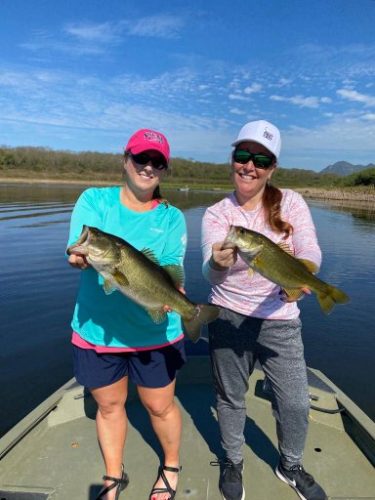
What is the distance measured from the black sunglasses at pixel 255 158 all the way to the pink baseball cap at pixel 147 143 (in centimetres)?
61

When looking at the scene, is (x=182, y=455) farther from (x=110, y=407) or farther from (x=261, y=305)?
(x=261, y=305)

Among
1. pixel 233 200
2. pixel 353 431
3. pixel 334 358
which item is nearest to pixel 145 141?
pixel 233 200

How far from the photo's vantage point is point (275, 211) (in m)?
3.23

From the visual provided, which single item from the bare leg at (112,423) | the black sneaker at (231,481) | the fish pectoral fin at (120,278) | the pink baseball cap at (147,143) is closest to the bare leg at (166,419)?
the bare leg at (112,423)

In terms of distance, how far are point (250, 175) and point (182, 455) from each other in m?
3.02

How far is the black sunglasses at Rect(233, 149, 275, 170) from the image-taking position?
3.13 m

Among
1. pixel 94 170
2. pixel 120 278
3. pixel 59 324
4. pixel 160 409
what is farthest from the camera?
pixel 94 170

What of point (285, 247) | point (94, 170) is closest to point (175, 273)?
point (285, 247)

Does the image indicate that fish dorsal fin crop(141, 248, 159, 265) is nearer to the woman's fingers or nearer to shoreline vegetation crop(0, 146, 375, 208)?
the woman's fingers

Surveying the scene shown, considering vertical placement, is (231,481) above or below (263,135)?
below

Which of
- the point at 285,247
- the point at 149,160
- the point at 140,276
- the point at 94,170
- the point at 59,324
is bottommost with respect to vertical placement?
the point at 59,324

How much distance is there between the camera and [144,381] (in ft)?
10.5

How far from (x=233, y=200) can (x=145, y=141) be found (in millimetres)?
955

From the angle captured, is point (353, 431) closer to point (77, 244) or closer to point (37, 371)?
point (77, 244)
